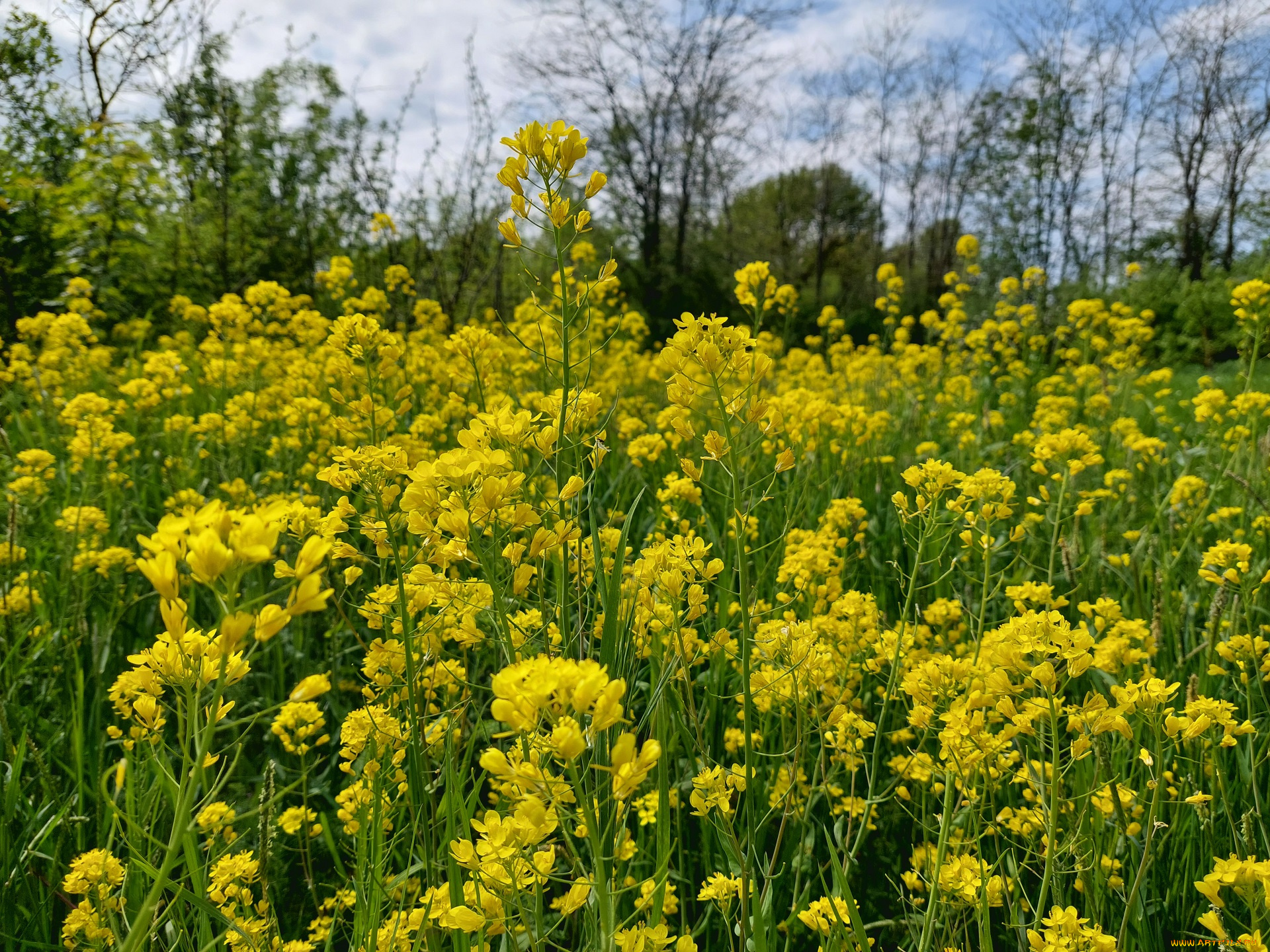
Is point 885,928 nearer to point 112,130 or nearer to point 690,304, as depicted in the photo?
point 112,130

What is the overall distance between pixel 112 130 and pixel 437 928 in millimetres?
9288

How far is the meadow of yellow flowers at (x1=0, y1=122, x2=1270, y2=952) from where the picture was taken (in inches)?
40.3

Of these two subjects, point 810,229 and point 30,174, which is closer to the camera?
point 30,174

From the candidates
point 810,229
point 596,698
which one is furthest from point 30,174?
point 810,229

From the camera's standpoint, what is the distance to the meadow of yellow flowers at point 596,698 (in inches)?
40.3

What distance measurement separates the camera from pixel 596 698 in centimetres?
77

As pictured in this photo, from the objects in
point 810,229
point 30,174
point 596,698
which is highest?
point 810,229

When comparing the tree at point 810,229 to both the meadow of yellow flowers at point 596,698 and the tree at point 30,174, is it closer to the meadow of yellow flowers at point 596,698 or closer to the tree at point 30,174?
the tree at point 30,174

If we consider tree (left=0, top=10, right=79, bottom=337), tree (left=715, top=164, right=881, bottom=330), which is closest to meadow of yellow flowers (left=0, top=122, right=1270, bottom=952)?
tree (left=0, top=10, right=79, bottom=337)

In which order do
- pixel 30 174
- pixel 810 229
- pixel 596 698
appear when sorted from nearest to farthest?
1. pixel 596 698
2. pixel 30 174
3. pixel 810 229

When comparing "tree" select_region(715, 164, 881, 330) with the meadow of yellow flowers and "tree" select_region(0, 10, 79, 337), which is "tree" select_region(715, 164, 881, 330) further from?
the meadow of yellow flowers

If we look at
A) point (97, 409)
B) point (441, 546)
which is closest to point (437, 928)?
point (441, 546)

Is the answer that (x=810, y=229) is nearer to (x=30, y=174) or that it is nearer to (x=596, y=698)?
(x=30, y=174)

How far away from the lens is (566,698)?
74 cm
